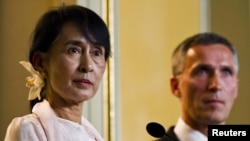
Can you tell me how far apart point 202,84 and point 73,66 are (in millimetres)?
197

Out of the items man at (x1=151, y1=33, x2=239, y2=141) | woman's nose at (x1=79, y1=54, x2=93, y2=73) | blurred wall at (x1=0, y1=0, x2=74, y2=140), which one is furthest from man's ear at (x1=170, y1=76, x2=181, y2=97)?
blurred wall at (x1=0, y1=0, x2=74, y2=140)

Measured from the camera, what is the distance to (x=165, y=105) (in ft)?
2.01

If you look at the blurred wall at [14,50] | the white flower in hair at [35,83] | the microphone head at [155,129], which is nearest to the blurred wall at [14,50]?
the blurred wall at [14,50]

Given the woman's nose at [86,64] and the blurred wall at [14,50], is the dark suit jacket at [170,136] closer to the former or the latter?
the woman's nose at [86,64]

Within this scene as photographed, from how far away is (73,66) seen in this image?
66cm

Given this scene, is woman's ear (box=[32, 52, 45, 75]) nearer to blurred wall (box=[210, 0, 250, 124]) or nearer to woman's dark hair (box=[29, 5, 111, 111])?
woman's dark hair (box=[29, 5, 111, 111])

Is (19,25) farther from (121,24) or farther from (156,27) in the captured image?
(156,27)

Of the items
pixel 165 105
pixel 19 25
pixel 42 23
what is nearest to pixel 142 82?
pixel 165 105

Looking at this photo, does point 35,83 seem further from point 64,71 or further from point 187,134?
point 187,134

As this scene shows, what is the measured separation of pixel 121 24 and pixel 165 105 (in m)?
0.18

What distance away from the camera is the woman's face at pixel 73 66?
665 mm

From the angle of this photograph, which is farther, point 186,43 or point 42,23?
point 42,23

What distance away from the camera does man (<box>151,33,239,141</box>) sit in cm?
A: 54

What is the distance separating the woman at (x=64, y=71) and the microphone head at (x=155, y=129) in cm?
12
